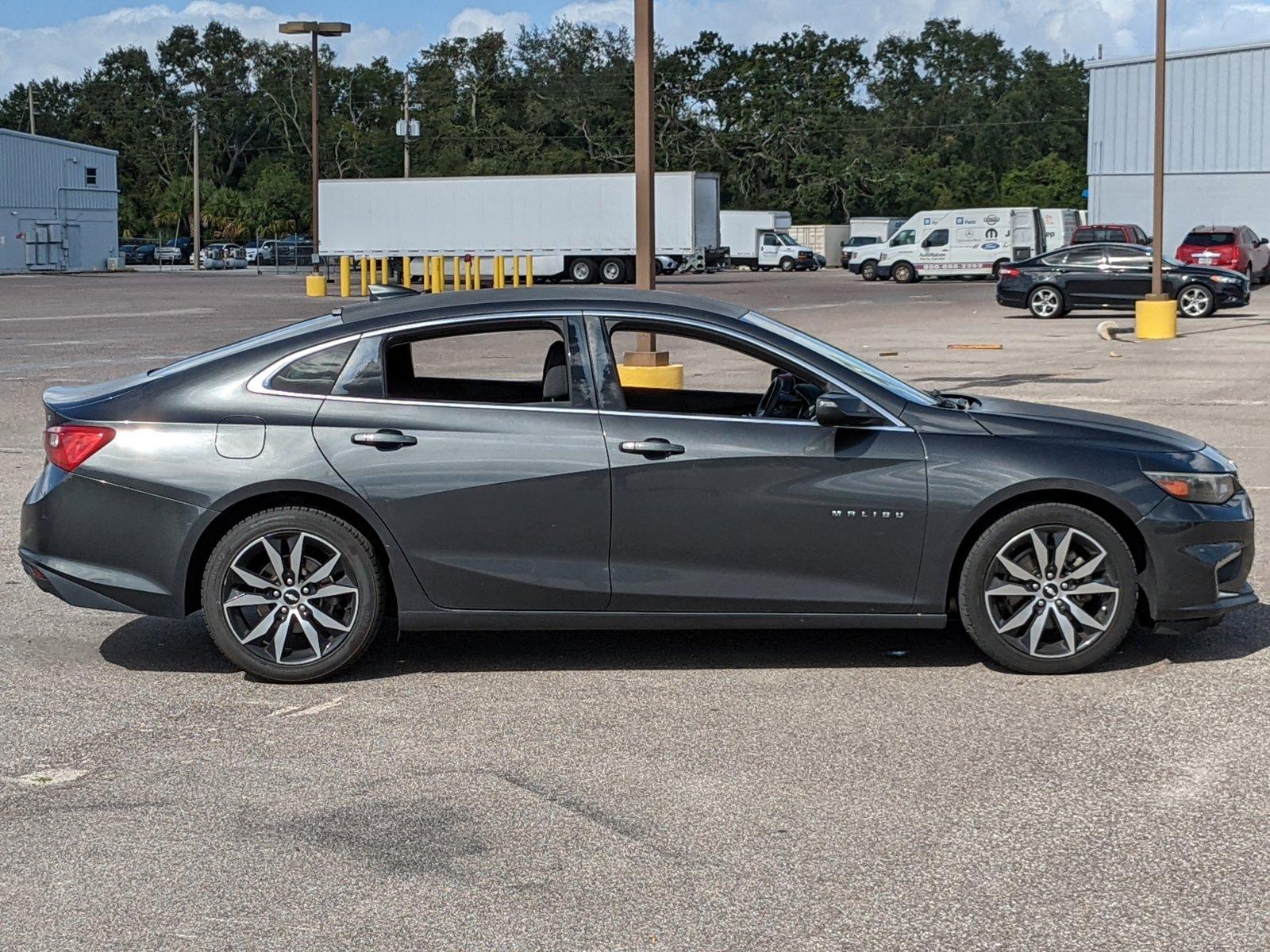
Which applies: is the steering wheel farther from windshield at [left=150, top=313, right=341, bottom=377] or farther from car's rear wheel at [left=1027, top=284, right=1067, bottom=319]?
car's rear wheel at [left=1027, top=284, right=1067, bottom=319]

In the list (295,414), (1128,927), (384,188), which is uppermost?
(384,188)

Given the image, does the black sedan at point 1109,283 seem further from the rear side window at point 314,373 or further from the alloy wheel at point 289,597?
the alloy wheel at point 289,597

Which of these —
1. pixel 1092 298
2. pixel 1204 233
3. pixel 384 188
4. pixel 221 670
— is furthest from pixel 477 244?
pixel 221 670

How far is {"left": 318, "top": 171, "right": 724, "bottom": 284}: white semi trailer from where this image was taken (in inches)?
2163

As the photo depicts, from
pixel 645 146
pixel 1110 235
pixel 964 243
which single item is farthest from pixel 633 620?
pixel 964 243

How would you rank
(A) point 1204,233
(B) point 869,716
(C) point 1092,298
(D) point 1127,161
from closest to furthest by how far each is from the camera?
(B) point 869,716 < (C) point 1092,298 < (A) point 1204,233 < (D) point 1127,161

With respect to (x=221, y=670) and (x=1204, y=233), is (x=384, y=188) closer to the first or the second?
(x=1204, y=233)

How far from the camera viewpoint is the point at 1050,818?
4922 mm

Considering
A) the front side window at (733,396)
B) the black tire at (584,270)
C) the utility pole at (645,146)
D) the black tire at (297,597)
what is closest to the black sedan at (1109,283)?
the utility pole at (645,146)

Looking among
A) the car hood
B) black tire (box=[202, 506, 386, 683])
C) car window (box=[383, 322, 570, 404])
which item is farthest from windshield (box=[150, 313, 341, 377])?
the car hood

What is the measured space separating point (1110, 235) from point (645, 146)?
117ft

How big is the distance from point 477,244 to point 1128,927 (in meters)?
Answer: 52.2

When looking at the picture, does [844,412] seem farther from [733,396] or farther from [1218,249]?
[1218,249]

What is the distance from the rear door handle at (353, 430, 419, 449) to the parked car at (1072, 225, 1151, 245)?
140ft
